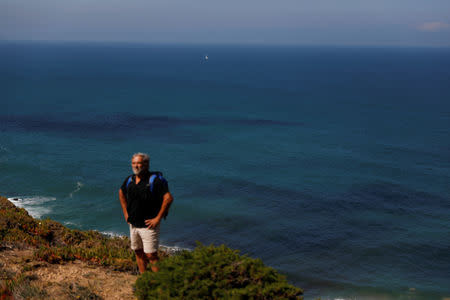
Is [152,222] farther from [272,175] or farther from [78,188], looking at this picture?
[272,175]

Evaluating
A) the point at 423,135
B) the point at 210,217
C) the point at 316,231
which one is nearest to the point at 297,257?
the point at 316,231

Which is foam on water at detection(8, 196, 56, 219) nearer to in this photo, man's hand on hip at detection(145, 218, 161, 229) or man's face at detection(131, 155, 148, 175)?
man's hand on hip at detection(145, 218, 161, 229)

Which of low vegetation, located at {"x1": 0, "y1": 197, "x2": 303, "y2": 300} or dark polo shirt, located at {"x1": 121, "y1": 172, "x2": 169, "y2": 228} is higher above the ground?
dark polo shirt, located at {"x1": 121, "y1": 172, "x2": 169, "y2": 228}

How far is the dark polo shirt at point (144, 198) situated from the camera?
26.9 ft

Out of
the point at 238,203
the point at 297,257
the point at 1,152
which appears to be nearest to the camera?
the point at 297,257

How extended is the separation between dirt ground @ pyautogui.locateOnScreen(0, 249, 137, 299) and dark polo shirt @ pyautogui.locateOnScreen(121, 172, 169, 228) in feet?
6.43

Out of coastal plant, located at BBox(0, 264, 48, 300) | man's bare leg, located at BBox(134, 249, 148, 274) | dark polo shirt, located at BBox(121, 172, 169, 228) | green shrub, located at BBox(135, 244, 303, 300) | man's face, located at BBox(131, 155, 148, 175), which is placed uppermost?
man's face, located at BBox(131, 155, 148, 175)

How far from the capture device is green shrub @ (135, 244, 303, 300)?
7234 mm

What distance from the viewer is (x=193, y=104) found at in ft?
276

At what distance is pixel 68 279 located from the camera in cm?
996

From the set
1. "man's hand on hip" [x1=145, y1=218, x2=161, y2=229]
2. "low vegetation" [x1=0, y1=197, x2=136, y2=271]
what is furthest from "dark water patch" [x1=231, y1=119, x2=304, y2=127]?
"man's hand on hip" [x1=145, y1=218, x2=161, y2=229]

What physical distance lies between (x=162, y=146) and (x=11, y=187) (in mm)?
19071

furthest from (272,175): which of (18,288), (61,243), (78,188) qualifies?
(18,288)

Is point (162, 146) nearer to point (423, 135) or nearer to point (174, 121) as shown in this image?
point (174, 121)
